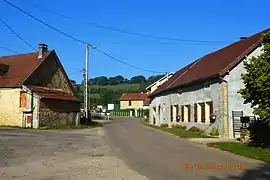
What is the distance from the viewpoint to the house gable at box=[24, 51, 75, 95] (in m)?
41.0

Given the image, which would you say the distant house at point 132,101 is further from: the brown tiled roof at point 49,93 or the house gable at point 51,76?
the brown tiled roof at point 49,93

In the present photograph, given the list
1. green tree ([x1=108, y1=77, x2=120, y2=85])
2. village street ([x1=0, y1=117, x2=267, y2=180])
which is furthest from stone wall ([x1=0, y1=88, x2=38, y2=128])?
green tree ([x1=108, y1=77, x2=120, y2=85])

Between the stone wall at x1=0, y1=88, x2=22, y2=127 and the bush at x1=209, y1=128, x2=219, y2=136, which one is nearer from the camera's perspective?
the bush at x1=209, y1=128, x2=219, y2=136

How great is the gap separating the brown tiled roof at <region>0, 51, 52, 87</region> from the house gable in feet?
1.62

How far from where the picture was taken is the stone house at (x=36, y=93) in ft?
125

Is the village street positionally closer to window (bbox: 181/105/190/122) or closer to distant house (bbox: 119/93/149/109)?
window (bbox: 181/105/190/122)

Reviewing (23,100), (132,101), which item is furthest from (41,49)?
(132,101)

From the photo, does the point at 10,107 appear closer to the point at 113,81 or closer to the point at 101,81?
the point at 101,81

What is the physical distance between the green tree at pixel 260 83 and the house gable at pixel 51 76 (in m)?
26.2

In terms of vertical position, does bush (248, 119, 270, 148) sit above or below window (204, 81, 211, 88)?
below

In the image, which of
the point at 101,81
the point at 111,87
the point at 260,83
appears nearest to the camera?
the point at 260,83

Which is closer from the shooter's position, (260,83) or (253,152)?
(253,152)

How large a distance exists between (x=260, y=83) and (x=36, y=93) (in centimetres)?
2538

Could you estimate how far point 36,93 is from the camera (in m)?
37.9
